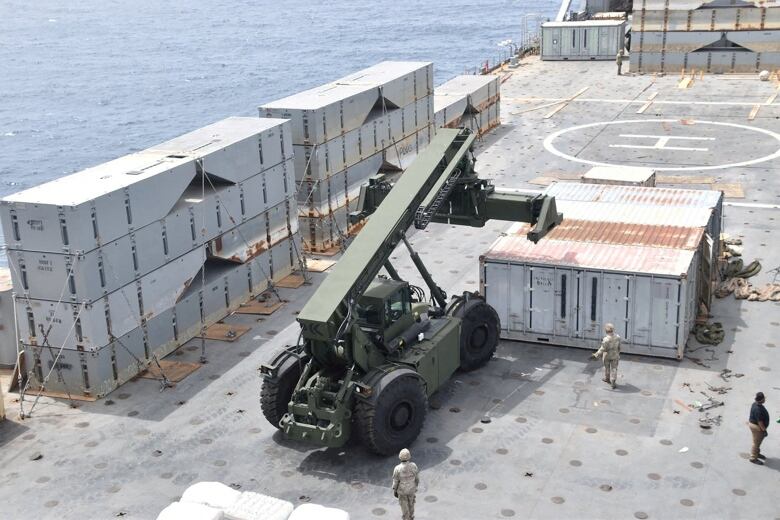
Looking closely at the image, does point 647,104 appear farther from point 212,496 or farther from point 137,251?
point 212,496

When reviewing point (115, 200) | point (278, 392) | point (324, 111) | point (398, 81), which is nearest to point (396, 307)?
point (278, 392)

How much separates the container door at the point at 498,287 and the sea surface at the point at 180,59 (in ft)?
134

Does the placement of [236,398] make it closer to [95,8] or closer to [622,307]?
[622,307]

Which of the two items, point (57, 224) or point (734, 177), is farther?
point (734, 177)

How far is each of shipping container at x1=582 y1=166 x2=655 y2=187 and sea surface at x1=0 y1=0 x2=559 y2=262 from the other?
38.1 metres

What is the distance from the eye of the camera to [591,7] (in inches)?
3150

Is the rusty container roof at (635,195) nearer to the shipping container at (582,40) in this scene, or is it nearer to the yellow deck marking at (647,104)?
the yellow deck marking at (647,104)

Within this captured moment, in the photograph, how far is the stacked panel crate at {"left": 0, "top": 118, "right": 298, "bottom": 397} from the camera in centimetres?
2131

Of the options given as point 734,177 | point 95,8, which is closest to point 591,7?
point 734,177

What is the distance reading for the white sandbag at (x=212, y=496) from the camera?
15289 millimetres

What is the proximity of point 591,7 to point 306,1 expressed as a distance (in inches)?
4943

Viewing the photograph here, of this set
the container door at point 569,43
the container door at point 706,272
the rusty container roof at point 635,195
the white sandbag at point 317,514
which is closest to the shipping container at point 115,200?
the white sandbag at point 317,514

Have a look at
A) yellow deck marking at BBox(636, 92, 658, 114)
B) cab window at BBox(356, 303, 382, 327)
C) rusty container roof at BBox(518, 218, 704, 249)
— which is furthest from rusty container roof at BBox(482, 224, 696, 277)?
yellow deck marking at BBox(636, 92, 658, 114)

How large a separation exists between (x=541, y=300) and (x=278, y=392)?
25.0ft
